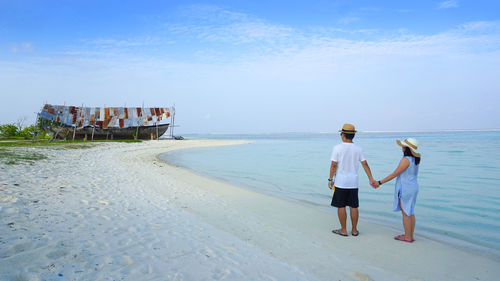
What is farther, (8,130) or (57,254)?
(8,130)

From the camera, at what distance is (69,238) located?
339 cm

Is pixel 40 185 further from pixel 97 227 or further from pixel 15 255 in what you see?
pixel 15 255

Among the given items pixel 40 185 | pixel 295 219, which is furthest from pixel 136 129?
pixel 295 219

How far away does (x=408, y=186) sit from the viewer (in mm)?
4121

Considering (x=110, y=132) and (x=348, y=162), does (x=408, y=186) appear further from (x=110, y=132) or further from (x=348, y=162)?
(x=110, y=132)

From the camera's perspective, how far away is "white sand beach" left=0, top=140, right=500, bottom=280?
9.30 feet

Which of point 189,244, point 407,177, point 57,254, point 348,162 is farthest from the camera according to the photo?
point 348,162

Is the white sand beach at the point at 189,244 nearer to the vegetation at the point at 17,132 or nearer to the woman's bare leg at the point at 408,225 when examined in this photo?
the woman's bare leg at the point at 408,225

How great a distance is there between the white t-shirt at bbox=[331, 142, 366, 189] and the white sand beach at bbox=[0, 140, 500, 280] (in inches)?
36.0

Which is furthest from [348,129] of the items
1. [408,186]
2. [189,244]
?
[189,244]

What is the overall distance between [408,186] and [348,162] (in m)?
0.88

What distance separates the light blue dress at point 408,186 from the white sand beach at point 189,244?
24.8 inches

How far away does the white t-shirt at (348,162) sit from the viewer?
14.1ft

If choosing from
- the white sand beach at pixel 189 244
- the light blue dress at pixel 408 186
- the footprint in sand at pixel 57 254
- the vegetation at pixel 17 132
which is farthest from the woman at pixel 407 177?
the vegetation at pixel 17 132
